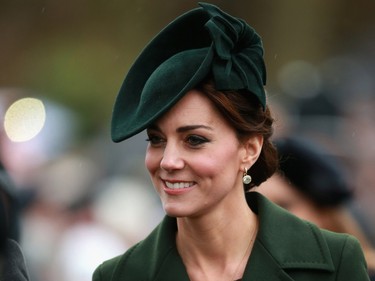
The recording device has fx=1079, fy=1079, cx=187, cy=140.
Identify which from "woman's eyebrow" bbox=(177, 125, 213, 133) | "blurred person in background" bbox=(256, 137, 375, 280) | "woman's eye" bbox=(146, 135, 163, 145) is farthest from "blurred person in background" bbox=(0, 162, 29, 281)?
"blurred person in background" bbox=(256, 137, 375, 280)

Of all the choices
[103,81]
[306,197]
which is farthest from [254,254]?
[103,81]

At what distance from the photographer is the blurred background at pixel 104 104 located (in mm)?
5828

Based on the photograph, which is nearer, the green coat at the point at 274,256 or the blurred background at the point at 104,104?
the green coat at the point at 274,256

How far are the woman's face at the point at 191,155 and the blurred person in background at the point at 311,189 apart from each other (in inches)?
47.6

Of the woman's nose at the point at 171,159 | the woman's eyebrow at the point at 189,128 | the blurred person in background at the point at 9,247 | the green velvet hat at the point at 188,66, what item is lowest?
the blurred person in background at the point at 9,247

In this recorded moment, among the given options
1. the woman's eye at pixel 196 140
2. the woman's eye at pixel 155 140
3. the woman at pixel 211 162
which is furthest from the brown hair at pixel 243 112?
the woman's eye at pixel 155 140

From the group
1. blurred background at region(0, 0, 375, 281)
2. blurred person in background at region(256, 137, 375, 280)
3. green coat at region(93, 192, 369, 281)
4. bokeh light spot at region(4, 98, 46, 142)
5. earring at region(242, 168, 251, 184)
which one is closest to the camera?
green coat at region(93, 192, 369, 281)

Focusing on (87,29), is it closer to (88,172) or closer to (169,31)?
(88,172)

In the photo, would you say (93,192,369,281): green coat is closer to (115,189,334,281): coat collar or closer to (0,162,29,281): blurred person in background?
(115,189,334,281): coat collar

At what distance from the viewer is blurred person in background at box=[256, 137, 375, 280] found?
4848 millimetres

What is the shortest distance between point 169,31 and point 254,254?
0.82 metres

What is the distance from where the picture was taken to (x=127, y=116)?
366 centimetres

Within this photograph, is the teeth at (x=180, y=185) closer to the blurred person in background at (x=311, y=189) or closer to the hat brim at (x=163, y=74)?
the hat brim at (x=163, y=74)

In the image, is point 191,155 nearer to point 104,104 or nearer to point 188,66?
point 188,66
